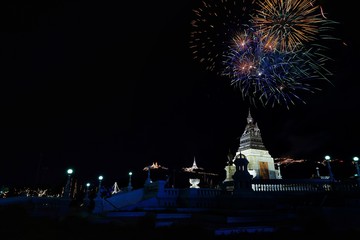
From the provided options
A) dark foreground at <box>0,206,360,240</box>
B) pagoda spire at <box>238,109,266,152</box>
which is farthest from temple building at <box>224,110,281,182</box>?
dark foreground at <box>0,206,360,240</box>

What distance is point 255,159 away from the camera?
45.1m

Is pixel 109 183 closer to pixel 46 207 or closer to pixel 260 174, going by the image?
pixel 260 174

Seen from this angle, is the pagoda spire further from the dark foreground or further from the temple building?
the dark foreground

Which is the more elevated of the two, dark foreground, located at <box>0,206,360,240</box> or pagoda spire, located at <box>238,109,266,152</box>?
pagoda spire, located at <box>238,109,266,152</box>

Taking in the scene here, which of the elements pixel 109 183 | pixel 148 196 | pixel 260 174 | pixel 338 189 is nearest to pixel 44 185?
pixel 109 183

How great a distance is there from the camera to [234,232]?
9.48 metres

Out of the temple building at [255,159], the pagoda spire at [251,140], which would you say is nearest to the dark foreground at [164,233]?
the temple building at [255,159]

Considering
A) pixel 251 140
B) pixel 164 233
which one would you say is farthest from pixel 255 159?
pixel 164 233

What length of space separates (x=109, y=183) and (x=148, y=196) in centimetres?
12151

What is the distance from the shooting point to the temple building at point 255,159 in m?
42.9

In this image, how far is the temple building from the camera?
42.9 m

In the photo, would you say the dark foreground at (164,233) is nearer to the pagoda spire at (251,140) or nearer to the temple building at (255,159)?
the temple building at (255,159)

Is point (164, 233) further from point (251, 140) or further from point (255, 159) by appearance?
point (251, 140)

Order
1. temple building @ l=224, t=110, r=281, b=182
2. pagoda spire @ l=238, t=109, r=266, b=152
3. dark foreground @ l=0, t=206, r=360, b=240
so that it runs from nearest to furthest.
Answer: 1. dark foreground @ l=0, t=206, r=360, b=240
2. temple building @ l=224, t=110, r=281, b=182
3. pagoda spire @ l=238, t=109, r=266, b=152
